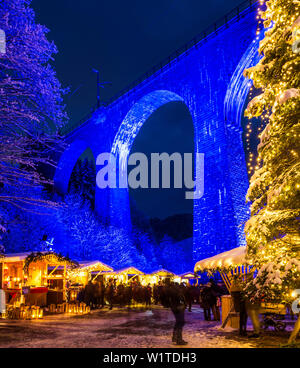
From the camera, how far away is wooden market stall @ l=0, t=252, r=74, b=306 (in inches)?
531

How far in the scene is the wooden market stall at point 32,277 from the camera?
1348cm

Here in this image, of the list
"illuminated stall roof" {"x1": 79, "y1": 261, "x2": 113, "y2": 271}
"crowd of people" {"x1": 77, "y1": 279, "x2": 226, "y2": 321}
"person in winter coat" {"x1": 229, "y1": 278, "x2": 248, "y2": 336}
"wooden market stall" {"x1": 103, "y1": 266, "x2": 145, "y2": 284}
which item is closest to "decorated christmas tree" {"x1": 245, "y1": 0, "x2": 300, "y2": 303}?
"person in winter coat" {"x1": 229, "y1": 278, "x2": 248, "y2": 336}

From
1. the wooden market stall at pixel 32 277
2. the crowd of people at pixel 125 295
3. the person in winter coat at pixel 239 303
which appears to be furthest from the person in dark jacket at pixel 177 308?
the wooden market stall at pixel 32 277

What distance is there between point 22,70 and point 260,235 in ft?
21.3

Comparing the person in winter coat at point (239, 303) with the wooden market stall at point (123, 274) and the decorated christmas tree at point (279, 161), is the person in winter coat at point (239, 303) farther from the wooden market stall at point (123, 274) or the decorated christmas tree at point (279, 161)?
the wooden market stall at point (123, 274)

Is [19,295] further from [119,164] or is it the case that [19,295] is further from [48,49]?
[119,164]

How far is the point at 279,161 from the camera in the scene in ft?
18.3

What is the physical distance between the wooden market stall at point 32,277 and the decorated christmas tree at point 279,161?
33.3 feet

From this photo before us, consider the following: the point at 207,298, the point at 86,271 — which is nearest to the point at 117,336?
the point at 207,298

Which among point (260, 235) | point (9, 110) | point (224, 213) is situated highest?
point (9, 110)

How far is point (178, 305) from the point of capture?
664 cm

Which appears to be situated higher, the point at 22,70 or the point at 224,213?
the point at 22,70

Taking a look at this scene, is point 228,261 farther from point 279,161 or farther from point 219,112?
point 219,112
